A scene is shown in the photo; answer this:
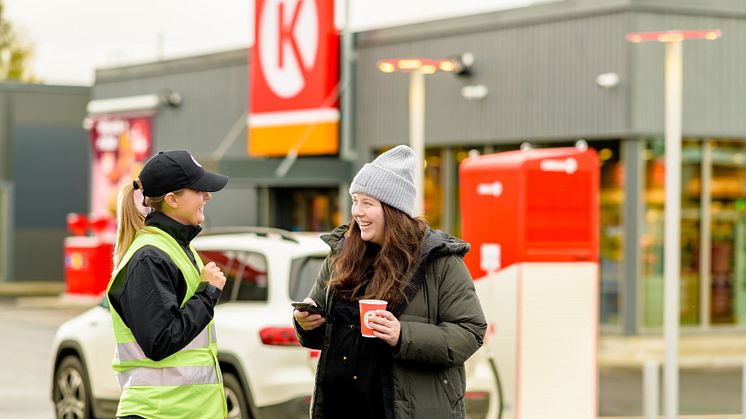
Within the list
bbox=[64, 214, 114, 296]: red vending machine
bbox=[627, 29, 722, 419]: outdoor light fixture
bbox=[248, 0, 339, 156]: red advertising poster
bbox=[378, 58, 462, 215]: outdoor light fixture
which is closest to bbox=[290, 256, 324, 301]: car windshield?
bbox=[627, 29, 722, 419]: outdoor light fixture

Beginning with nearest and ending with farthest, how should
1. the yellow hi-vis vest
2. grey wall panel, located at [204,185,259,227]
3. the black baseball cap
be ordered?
the yellow hi-vis vest
the black baseball cap
grey wall panel, located at [204,185,259,227]

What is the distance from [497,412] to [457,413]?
5.35 metres

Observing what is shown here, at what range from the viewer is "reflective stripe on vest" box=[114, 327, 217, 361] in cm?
523

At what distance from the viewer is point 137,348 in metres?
5.23

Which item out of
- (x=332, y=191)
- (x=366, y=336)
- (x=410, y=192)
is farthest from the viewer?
(x=332, y=191)

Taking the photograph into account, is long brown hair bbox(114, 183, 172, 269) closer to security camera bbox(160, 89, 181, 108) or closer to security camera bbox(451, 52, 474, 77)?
security camera bbox(451, 52, 474, 77)

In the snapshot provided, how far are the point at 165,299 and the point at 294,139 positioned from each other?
22.8m

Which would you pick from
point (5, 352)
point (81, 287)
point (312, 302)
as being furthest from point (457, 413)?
point (81, 287)

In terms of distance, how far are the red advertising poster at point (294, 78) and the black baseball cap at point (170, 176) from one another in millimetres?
21757

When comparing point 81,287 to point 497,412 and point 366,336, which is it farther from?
point 366,336

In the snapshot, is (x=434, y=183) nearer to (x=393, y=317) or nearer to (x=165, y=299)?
(x=165, y=299)

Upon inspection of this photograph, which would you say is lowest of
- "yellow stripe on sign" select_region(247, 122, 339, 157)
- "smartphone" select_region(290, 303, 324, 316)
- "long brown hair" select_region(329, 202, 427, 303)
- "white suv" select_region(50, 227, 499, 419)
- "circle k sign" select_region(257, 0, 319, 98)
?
"white suv" select_region(50, 227, 499, 419)

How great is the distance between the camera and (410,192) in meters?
5.32

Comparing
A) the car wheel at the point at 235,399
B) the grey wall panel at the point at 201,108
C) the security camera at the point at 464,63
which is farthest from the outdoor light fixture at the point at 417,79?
the grey wall panel at the point at 201,108
